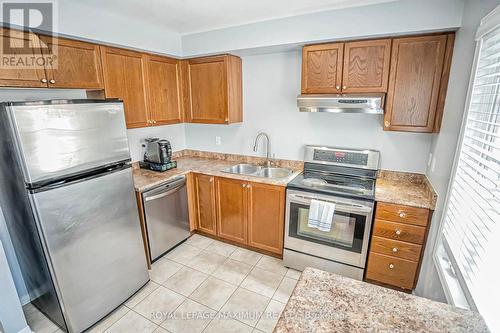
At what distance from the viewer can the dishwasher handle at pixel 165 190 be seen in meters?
2.43

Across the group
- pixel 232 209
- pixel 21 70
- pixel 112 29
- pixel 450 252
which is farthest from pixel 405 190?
pixel 21 70

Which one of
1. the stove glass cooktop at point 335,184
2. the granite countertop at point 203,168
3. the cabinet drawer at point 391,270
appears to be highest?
the granite countertop at point 203,168

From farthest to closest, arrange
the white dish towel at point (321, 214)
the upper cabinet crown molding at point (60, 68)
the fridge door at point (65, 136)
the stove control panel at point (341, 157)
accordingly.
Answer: the stove control panel at point (341, 157), the white dish towel at point (321, 214), the upper cabinet crown molding at point (60, 68), the fridge door at point (65, 136)

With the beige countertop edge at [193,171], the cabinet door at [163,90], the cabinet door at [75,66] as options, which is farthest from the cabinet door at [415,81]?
the cabinet door at [75,66]

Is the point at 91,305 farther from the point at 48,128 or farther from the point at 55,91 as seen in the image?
the point at 55,91

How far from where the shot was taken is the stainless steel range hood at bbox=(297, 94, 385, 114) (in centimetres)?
215

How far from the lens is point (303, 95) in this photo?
247cm

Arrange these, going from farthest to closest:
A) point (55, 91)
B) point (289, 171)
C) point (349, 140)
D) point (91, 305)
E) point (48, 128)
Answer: point (289, 171), point (349, 140), point (55, 91), point (91, 305), point (48, 128)

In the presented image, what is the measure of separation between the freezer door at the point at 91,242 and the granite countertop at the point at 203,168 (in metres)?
0.41

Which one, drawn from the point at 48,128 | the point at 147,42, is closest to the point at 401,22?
the point at 147,42

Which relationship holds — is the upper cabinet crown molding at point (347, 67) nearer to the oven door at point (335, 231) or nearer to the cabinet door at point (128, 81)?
the oven door at point (335, 231)

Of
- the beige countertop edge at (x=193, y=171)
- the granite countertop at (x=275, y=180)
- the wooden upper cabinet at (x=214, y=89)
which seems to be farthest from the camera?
the wooden upper cabinet at (x=214, y=89)

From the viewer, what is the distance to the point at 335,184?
2473 mm

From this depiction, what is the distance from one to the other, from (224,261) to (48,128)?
200 centimetres
